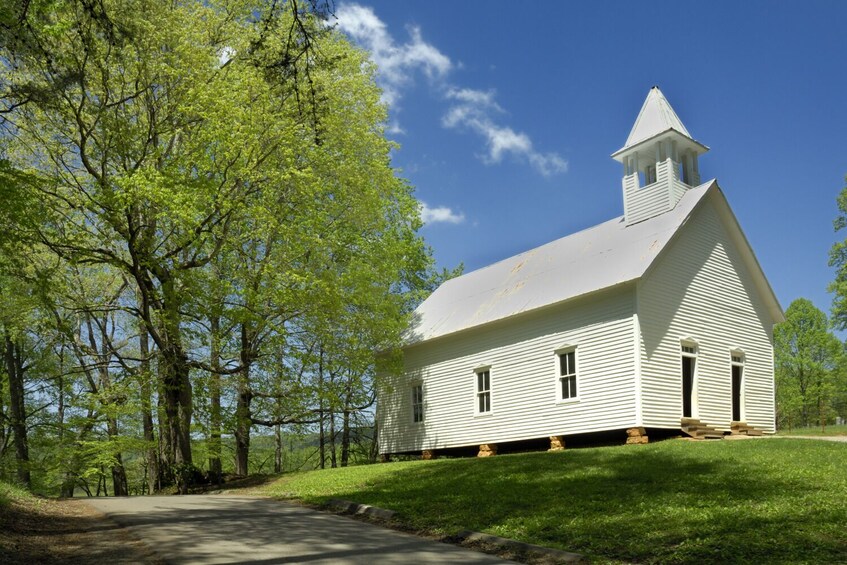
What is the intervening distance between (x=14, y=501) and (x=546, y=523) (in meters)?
9.61

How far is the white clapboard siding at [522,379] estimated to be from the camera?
19.6 meters

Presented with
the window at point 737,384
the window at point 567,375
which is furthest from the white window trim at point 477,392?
the window at point 737,384

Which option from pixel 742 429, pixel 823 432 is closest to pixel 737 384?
pixel 742 429

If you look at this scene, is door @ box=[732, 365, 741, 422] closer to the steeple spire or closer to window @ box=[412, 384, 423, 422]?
the steeple spire

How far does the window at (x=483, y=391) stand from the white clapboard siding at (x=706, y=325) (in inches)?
236

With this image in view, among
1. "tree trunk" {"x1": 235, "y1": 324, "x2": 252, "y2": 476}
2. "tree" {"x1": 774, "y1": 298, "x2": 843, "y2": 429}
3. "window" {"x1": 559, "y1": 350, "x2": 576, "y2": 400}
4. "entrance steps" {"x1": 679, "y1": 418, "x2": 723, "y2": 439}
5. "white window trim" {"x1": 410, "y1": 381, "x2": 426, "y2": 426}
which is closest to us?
"entrance steps" {"x1": 679, "y1": 418, "x2": 723, "y2": 439}

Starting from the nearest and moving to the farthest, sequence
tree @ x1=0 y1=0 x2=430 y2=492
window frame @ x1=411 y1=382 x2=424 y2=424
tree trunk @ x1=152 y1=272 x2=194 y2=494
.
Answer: tree @ x1=0 y1=0 x2=430 y2=492 → tree trunk @ x1=152 y1=272 x2=194 y2=494 → window frame @ x1=411 y1=382 x2=424 y2=424

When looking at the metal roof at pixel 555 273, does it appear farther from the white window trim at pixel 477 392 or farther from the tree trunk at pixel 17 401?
the tree trunk at pixel 17 401

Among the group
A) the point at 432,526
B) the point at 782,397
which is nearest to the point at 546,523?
the point at 432,526

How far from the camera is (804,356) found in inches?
1884

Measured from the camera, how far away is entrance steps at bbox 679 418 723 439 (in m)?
19.7

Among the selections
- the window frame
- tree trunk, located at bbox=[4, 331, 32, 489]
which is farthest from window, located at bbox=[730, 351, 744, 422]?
tree trunk, located at bbox=[4, 331, 32, 489]

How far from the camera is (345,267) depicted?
2375cm

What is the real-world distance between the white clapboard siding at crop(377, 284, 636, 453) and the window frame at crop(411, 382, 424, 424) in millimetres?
161
